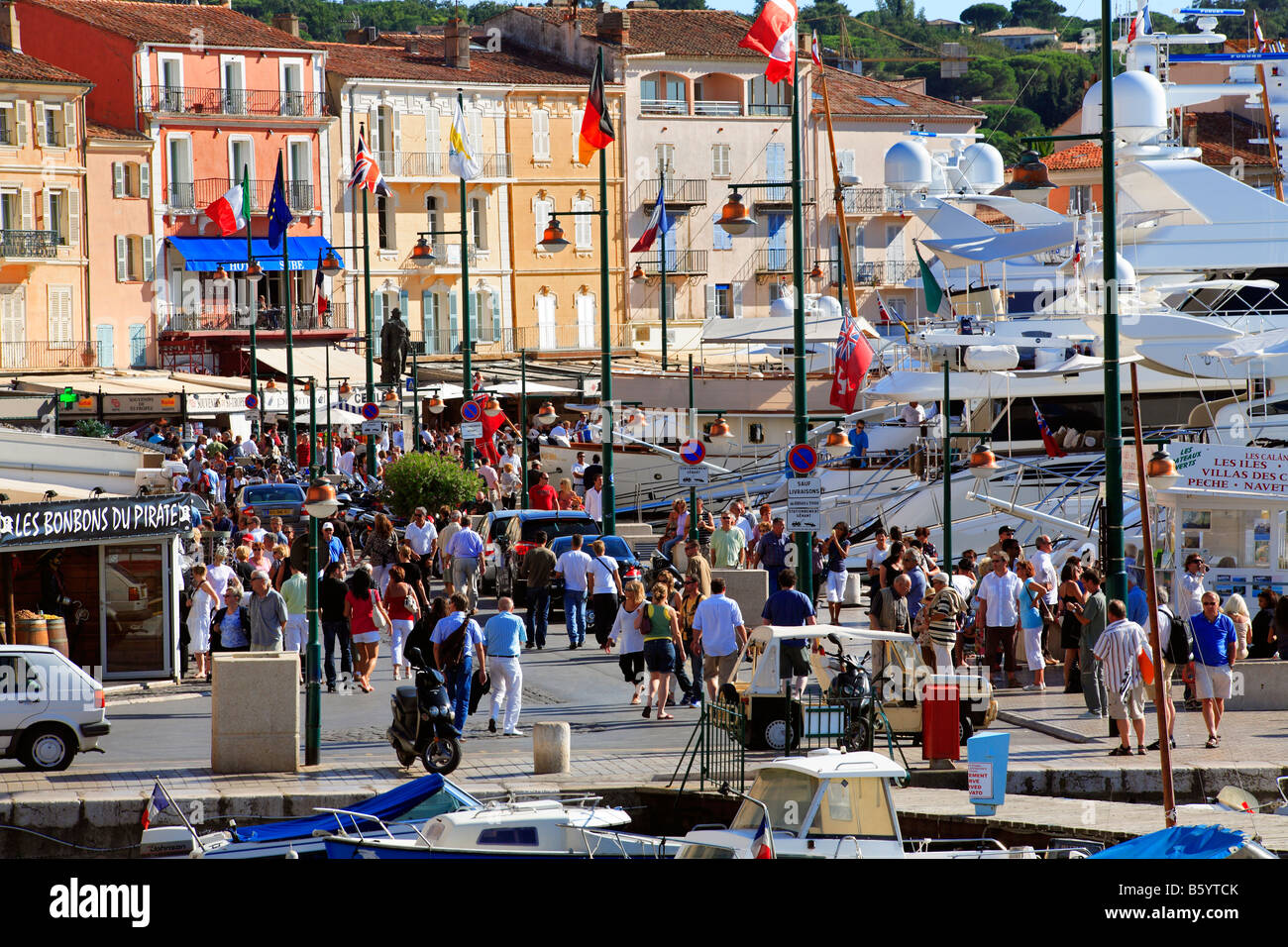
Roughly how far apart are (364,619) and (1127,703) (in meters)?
8.12

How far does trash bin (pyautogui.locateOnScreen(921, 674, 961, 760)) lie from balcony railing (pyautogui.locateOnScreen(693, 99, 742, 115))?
55.7 m

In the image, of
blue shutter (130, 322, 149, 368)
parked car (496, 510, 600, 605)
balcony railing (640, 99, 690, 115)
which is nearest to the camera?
parked car (496, 510, 600, 605)

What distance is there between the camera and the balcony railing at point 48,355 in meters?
56.6

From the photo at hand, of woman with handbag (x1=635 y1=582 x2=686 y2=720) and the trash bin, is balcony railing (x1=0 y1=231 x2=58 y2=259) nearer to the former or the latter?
woman with handbag (x1=635 y1=582 x2=686 y2=720)

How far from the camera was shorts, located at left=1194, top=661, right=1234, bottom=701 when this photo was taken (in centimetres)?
1766

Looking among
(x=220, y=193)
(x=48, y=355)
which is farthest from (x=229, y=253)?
(x=48, y=355)

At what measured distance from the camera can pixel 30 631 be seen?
64.7 feet

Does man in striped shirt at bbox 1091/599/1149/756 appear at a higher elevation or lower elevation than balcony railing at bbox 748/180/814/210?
lower

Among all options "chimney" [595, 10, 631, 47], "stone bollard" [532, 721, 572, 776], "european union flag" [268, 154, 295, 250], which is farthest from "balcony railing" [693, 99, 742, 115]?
"stone bollard" [532, 721, 572, 776]

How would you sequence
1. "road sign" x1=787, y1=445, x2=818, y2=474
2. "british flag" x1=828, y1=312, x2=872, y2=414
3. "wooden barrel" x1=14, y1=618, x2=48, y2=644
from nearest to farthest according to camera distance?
"wooden barrel" x1=14, y1=618, x2=48, y2=644
"road sign" x1=787, y1=445, x2=818, y2=474
"british flag" x1=828, y1=312, x2=872, y2=414

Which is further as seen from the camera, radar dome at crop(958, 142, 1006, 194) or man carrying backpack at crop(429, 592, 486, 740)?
radar dome at crop(958, 142, 1006, 194)

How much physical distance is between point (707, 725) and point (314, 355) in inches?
1757

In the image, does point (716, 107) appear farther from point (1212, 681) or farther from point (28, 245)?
point (1212, 681)
